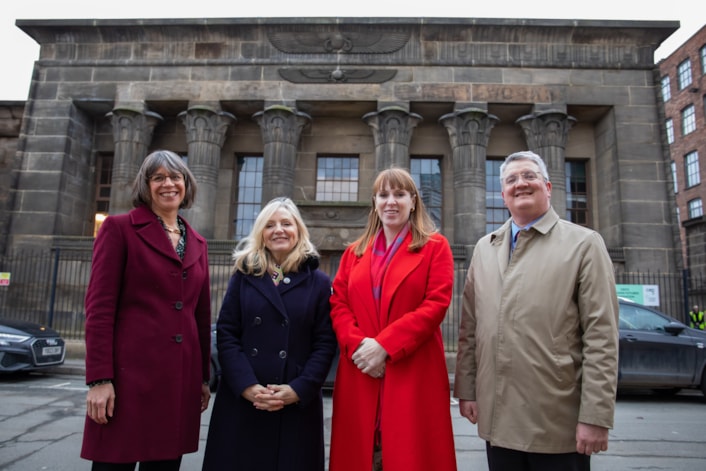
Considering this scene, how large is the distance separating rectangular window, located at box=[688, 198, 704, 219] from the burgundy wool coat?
39753 mm

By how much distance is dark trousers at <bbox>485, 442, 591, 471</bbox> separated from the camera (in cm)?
228

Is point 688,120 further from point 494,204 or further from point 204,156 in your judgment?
point 204,156

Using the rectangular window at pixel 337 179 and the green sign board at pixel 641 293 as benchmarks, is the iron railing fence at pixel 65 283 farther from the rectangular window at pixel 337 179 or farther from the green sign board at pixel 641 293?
the rectangular window at pixel 337 179

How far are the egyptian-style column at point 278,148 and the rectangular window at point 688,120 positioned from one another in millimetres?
33058

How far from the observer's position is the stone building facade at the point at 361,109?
1419cm

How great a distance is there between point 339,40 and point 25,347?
1147 centimetres

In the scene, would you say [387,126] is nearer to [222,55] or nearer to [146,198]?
[222,55]

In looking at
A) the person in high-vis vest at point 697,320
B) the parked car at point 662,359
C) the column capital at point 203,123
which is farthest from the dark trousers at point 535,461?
the column capital at point 203,123

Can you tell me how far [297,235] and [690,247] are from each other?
58.9ft

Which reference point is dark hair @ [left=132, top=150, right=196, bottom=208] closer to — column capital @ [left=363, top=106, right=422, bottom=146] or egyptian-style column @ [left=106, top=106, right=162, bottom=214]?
column capital @ [left=363, top=106, right=422, bottom=146]

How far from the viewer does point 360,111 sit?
15172 millimetres

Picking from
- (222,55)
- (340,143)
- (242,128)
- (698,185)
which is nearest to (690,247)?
(340,143)

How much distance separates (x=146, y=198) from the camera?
275cm

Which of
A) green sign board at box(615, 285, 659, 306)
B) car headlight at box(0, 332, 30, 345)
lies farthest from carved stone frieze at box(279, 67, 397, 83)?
car headlight at box(0, 332, 30, 345)
